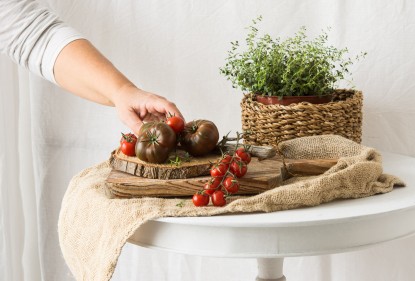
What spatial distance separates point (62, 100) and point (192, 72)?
15.5 inches

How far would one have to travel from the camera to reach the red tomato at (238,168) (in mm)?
1137

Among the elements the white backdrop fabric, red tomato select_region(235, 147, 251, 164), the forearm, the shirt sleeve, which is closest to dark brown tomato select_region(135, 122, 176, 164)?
red tomato select_region(235, 147, 251, 164)

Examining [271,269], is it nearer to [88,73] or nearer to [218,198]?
[218,198]

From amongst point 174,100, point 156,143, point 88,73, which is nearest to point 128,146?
point 156,143

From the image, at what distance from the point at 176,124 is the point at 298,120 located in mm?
288

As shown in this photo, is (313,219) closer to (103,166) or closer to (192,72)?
(103,166)

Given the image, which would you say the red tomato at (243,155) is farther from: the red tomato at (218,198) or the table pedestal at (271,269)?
the table pedestal at (271,269)

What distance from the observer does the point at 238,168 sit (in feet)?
3.73

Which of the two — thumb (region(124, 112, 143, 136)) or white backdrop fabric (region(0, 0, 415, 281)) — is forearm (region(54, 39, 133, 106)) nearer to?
thumb (region(124, 112, 143, 136))

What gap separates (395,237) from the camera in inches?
44.4

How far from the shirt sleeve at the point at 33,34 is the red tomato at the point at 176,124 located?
410 millimetres

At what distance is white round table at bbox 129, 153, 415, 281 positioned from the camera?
3.44ft

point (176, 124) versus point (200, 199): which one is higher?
point (176, 124)

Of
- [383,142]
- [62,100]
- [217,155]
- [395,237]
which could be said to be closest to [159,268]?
[62,100]
